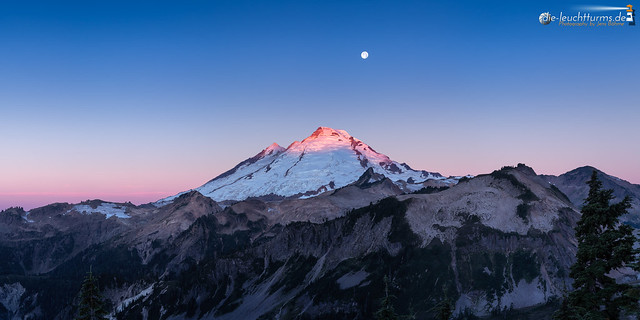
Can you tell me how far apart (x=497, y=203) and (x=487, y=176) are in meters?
23.2

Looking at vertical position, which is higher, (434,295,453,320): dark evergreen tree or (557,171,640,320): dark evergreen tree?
(557,171,640,320): dark evergreen tree

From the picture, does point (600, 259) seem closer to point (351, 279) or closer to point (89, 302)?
point (89, 302)

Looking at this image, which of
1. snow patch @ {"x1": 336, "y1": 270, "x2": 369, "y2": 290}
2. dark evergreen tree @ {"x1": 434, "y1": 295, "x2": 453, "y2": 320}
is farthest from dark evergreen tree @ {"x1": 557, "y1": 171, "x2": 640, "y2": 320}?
snow patch @ {"x1": 336, "y1": 270, "x2": 369, "y2": 290}

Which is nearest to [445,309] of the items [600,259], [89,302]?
[600,259]

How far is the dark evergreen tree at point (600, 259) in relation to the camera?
2972 cm

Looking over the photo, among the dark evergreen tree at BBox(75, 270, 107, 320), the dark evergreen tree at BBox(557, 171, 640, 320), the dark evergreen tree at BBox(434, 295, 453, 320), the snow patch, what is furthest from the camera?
the snow patch

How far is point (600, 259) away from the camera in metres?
30.7

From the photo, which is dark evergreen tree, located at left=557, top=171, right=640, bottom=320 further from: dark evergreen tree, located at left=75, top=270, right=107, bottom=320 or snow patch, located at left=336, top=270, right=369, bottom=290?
snow patch, located at left=336, top=270, right=369, bottom=290

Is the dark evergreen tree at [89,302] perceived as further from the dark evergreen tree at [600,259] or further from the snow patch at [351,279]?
the snow patch at [351,279]

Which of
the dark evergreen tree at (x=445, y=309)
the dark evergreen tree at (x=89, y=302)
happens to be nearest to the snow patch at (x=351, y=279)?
the dark evergreen tree at (x=89, y=302)

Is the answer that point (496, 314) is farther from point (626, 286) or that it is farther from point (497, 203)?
point (626, 286)

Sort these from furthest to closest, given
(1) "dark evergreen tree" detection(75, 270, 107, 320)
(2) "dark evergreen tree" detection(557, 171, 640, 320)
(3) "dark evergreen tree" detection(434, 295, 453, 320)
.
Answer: (1) "dark evergreen tree" detection(75, 270, 107, 320), (3) "dark evergreen tree" detection(434, 295, 453, 320), (2) "dark evergreen tree" detection(557, 171, 640, 320)

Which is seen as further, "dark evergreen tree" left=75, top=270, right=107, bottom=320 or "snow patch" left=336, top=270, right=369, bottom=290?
"snow patch" left=336, top=270, right=369, bottom=290

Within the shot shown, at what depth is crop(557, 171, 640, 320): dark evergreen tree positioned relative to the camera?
2972cm
